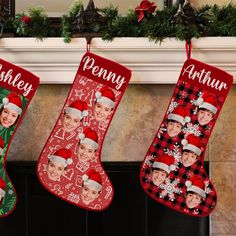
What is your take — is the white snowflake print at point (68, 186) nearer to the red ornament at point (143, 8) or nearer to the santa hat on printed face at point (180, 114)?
the santa hat on printed face at point (180, 114)

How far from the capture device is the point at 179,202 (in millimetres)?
2000

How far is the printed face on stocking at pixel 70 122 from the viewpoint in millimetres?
1980

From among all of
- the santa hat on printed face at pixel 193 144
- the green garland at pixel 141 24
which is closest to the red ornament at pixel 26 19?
the green garland at pixel 141 24

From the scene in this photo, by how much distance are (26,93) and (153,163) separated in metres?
0.52

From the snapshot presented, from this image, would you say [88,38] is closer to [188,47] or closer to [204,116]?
[188,47]

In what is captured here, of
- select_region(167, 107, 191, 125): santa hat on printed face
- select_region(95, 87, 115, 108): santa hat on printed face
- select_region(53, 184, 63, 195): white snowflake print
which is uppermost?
select_region(95, 87, 115, 108): santa hat on printed face

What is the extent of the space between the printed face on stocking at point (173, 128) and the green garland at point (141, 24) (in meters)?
0.30

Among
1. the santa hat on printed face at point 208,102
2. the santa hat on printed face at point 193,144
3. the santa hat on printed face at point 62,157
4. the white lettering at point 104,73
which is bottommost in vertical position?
the santa hat on printed face at point 62,157

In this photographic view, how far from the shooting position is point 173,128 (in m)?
1.98

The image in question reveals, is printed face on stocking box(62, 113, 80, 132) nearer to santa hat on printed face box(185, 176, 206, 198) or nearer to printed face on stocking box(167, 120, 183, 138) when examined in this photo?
printed face on stocking box(167, 120, 183, 138)

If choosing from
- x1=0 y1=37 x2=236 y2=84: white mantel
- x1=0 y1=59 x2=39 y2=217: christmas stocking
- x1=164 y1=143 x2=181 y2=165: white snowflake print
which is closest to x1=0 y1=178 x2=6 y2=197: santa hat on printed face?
x1=0 y1=59 x2=39 y2=217: christmas stocking

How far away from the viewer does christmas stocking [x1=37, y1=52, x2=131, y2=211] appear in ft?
6.47

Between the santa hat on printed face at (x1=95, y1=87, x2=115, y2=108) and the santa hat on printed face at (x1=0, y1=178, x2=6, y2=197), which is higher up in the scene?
the santa hat on printed face at (x1=95, y1=87, x2=115, y2=108)

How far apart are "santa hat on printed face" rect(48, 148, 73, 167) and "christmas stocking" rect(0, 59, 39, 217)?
17 centimetres
